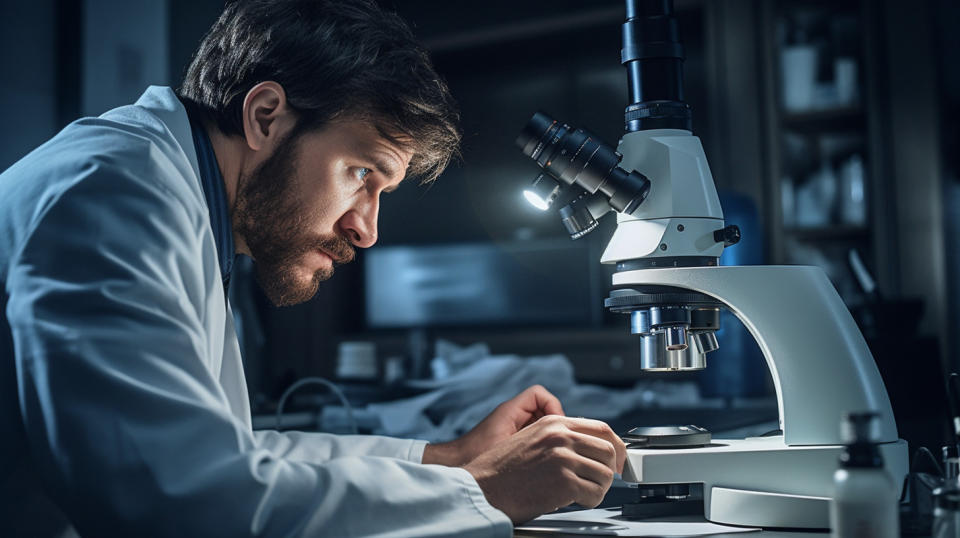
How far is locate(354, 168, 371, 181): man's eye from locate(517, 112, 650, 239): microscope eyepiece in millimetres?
229

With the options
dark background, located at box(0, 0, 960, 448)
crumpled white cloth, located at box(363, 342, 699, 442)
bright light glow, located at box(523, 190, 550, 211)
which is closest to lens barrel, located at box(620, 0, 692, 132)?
bright light glow, located at box(523, 190, 550, 211)

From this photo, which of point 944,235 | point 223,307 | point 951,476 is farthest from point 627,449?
point 944,235

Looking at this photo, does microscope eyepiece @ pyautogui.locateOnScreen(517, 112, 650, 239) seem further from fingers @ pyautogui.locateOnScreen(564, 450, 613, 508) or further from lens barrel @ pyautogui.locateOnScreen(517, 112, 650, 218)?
fingers @ pyautogui.locateOnScreen(564, 450, 613, 508)

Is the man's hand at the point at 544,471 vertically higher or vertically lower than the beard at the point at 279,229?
lower

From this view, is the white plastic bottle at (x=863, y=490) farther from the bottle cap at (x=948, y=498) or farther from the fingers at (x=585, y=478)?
the fingers at (x=585, y=478)

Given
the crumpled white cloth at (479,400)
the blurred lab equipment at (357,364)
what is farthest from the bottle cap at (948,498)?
the blurred lab equipment at (357,364)

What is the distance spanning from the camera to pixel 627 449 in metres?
0.86

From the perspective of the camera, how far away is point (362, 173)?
3.38ft

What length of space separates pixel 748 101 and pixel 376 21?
2652mm

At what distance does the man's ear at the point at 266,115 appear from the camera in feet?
3.23

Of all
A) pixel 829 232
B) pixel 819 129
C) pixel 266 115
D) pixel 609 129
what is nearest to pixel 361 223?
pixel 266 115

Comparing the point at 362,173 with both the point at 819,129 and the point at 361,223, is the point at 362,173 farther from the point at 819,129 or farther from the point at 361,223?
the point at 819,129

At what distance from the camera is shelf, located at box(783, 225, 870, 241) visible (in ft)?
10.7

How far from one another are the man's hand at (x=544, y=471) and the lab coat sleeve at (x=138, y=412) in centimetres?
7
